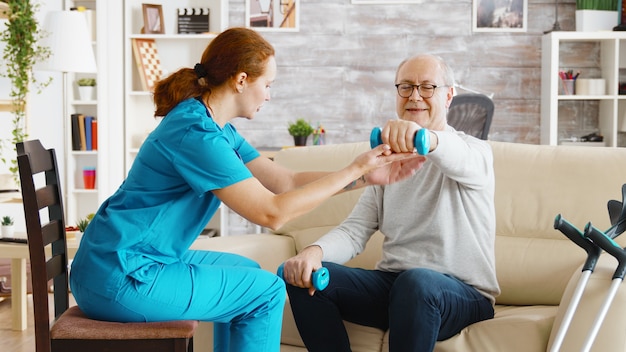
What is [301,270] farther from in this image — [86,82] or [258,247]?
[86,82]

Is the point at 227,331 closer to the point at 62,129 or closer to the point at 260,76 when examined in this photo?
the point at 260,76

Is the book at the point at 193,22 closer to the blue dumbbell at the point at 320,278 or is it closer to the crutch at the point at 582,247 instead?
the blue dumbbell at the point at 320,278

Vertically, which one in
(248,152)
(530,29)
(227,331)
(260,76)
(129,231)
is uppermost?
(530,29)

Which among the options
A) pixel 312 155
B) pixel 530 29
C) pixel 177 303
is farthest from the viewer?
pixel 530 29

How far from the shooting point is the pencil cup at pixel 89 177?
5.86 meters

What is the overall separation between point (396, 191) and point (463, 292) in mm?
416

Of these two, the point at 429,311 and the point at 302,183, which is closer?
the point at 429,311

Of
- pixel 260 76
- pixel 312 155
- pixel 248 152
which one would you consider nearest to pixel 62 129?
pixel 312 155

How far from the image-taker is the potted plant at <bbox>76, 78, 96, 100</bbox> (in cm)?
577

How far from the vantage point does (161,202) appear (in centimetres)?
207

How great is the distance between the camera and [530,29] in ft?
19.5

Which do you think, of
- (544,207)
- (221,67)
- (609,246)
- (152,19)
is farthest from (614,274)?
(152,19)

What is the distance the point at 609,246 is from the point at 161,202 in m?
1.13

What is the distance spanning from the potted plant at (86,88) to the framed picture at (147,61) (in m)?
0.35
